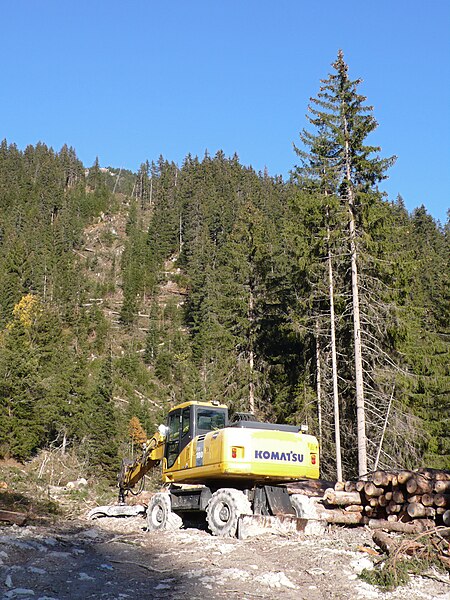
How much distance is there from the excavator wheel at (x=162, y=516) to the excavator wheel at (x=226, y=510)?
5.44 feet

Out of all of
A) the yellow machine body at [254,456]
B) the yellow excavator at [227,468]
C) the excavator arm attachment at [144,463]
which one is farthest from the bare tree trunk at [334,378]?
the yellow machine body at [254,456]

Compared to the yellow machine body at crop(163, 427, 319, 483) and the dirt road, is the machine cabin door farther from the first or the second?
the dirt road

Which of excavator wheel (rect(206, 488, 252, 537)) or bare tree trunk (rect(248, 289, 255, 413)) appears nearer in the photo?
excavator wheel (rect(206, 488, 252, 537))

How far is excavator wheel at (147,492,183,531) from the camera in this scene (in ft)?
42.4

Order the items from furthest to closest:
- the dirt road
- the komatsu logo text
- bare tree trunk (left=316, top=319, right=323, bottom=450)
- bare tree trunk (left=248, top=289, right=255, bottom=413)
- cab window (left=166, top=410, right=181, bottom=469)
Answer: bare tree trunk (left=248, top=289, right=255, bottom=413)
bare tree trunk (left=316, top=319, right=323, bottom=450)
cab window (left=166, top=410, right=181, bottom=469)
the komatsu logo text
the dirt road

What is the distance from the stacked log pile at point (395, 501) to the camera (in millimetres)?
9430

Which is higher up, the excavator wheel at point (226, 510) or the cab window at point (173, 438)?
the cab window at point (173, 438)

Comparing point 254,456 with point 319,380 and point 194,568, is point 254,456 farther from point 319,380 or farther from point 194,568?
point 319,380

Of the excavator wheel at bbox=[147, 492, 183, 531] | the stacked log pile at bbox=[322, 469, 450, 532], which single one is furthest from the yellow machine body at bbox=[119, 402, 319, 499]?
the stacked log pile at bbox=[322, 469, 450, 532]

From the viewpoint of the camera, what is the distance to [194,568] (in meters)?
8.25

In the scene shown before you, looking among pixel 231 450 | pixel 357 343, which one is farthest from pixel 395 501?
pixel 357 343

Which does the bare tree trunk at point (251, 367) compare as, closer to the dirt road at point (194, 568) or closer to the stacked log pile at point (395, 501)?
the stacked log pile at point (395, 501)

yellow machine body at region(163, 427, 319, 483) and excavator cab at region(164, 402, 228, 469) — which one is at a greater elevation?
excavator cab at region(164, 402, 228, 469)

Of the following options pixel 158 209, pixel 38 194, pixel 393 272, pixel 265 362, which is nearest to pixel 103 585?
pixel 393 272
